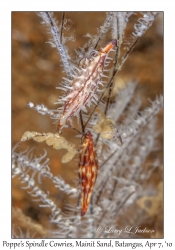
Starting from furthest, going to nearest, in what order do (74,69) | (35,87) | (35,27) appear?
(35,87) → (35,27) → (74,69)

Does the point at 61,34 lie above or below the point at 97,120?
above

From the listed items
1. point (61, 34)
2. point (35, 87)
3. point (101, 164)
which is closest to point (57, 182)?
point (101, 164)

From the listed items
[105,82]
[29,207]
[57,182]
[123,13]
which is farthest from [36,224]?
[123,13]

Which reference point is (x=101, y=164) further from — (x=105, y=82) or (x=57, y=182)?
(x=105, y=82)

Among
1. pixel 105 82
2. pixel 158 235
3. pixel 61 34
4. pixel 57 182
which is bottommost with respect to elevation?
pixel 158 235

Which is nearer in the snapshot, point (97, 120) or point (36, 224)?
point (97, 120)

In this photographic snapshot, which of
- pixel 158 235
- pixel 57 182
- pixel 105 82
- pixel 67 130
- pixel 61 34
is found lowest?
pixel 158 235

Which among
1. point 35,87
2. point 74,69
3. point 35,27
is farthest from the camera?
point 35,87

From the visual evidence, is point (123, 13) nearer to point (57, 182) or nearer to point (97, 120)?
point (97, 120)

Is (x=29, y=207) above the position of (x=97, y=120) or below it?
below
